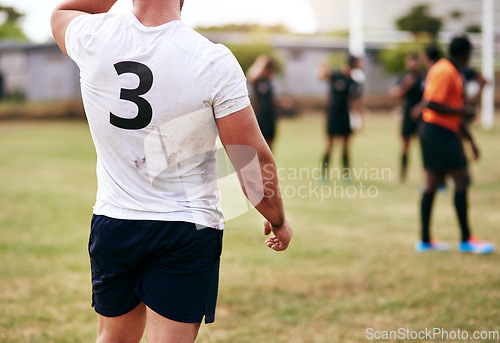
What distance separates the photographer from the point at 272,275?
4820 mm

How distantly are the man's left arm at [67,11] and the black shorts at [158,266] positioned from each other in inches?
27.2

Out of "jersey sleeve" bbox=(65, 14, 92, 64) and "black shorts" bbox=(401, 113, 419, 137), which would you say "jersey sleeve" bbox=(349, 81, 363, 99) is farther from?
"jersey sleeve" bbox=(65, 14, 92, 64)

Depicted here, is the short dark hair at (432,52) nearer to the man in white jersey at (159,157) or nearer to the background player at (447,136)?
the background player at (447,136)

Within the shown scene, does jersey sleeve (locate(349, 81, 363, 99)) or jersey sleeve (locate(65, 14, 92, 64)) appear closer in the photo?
jersey sleeve (locate(65, 14, 92, 64))

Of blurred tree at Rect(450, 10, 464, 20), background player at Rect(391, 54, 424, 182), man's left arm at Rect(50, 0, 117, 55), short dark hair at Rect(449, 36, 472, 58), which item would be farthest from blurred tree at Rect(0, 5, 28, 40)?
man's left arm at Rect(50, 0, 117, 55)

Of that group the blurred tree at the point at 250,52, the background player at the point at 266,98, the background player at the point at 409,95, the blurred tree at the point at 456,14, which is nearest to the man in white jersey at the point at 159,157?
the background player at the point at 266,98

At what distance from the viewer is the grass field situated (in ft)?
12.3

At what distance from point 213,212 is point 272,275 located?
295 centimetres

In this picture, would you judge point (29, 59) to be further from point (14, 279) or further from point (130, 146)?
point (130, 146)

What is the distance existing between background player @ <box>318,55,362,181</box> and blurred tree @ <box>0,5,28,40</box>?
132 feet

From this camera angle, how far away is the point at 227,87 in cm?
175

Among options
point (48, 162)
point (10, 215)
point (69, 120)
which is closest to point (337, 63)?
point (69, 120)

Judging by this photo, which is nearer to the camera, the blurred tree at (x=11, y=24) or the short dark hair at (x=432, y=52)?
the short dark hair at (x=432, y=52)

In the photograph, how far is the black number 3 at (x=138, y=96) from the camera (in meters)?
1.77
